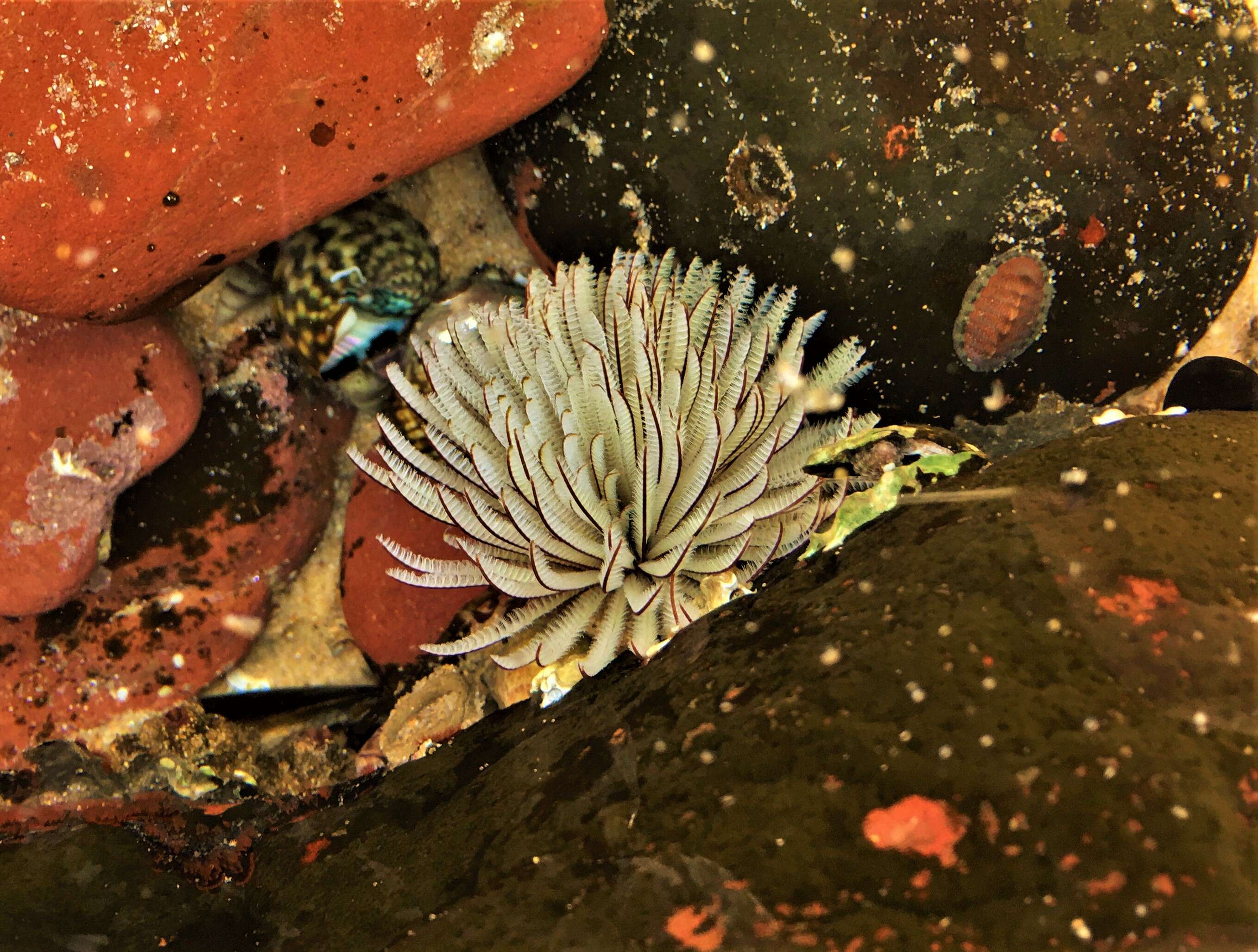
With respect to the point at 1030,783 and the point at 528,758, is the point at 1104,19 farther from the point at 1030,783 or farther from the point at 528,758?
the point at 528,758

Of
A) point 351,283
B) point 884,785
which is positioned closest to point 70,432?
point 351,283

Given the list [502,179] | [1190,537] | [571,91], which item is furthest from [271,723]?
[1190,537]

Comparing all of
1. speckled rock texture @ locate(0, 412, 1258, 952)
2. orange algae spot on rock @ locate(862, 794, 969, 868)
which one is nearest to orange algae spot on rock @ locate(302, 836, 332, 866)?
speckled rock texture @ locate(0, 412, 1258, 952)

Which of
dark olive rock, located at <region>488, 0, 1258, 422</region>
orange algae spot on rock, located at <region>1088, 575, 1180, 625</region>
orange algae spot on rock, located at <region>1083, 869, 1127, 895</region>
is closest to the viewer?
orange algae spot on rock, located at <region>1083, 869, 1127, 895</region>

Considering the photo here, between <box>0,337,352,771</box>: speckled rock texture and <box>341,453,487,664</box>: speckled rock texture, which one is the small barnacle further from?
<box>0,337,352,771</box>: speckled rock texture

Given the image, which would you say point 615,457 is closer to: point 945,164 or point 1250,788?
point 945,164
